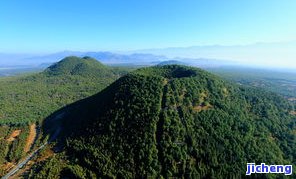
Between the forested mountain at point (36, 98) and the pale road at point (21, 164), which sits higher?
the forested mountain at point (36, 98)

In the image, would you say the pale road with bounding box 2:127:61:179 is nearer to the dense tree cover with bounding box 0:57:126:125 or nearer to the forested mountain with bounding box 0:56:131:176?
the forested mountain with bounding box 0:56:131:176

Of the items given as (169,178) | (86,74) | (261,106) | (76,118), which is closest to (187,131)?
(169,178)

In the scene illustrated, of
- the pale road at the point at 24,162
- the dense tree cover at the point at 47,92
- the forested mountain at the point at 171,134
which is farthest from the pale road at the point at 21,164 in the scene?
the dense tree cover at the point at 47,92

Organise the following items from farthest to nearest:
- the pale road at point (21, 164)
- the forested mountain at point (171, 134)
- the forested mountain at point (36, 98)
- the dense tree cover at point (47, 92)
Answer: the dense tree cover at point (47, 92)
the forested mountain at point (36, 98)
the pale road at point (21, 164)
the forested mountain at point (171, 134)

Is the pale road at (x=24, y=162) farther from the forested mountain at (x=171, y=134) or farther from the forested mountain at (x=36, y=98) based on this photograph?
the forested mountain at (x=171, y=134)

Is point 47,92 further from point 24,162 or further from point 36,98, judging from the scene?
point 24,162

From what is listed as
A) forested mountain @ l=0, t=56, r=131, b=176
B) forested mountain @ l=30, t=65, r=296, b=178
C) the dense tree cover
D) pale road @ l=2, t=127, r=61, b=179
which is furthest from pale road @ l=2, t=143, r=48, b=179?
the dense tree cover

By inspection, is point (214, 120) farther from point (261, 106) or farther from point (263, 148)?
point (261, 106)
